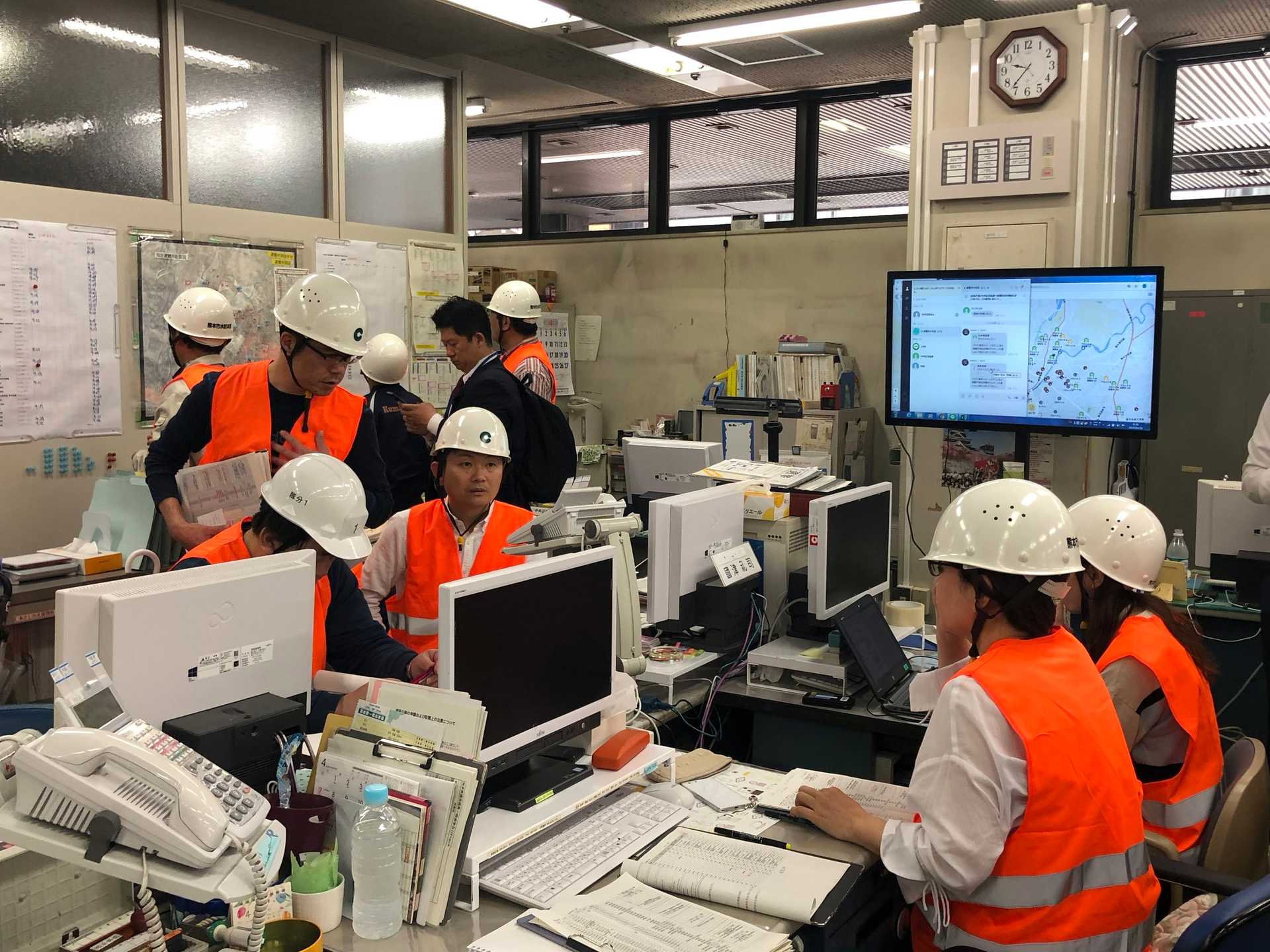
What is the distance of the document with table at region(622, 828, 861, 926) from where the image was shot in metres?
1.79

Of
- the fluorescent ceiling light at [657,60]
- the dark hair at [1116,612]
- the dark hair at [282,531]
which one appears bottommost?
the dark hair at [1116,612]

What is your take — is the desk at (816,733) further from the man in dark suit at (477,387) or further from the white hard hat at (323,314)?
the white hard hat at (323,314)

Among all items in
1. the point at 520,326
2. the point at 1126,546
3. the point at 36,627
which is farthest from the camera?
the point at 520,326

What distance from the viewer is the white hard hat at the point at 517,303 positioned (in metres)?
4.57

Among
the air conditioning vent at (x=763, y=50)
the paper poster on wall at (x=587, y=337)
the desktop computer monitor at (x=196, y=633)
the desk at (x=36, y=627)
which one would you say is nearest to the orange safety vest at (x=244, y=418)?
the desk at (x=36, y=627)

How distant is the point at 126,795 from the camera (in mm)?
1333

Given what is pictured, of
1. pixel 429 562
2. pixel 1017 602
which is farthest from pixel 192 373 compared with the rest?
pixel 1017 602

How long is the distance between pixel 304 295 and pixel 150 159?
208cm

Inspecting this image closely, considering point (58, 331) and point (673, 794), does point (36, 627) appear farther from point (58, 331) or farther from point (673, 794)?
point (673, 794)

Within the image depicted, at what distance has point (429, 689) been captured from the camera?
180 cm

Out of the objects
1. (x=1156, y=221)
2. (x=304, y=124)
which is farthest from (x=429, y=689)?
(x=1156, y=221)

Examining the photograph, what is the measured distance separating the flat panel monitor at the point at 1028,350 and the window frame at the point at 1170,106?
5.57 feet

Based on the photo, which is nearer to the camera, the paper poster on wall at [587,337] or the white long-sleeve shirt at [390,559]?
the white long-sleeve shirt at [390,559]

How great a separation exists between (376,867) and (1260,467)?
3.28m
